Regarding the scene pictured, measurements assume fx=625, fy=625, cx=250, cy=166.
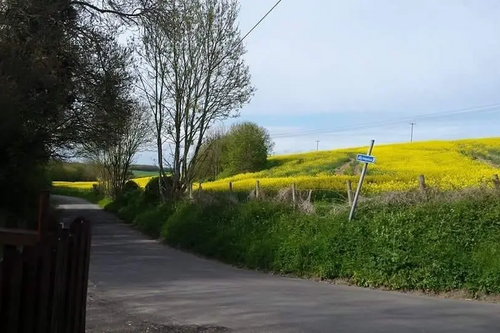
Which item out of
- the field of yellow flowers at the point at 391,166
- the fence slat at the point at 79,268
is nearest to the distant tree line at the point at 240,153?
the field of yellow flowers at the point at 391,166

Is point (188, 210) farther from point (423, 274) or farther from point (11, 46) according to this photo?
point (423, 274)

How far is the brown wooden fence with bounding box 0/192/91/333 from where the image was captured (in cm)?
389

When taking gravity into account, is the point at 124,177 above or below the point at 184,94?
below

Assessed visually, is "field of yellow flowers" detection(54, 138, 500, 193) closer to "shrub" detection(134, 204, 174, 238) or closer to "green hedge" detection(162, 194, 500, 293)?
"shrub" detection(134, 204, 174, 238)

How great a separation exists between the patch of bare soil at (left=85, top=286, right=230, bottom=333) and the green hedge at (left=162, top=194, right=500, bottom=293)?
20.6 feet

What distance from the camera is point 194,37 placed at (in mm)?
28438

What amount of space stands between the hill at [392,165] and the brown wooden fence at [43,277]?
2575 centimetres

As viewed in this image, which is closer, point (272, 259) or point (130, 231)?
point (272, 259)

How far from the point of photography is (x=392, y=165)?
41.3 m

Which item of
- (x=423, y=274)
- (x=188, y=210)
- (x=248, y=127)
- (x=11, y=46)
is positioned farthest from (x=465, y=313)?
(x=248, y=127)

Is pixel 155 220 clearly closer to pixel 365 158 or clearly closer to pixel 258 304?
pixel 365 158

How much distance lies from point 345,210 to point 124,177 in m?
40.3

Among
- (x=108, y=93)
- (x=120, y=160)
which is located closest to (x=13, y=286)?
(x=108, y=93)

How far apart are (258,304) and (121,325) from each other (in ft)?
9.22
